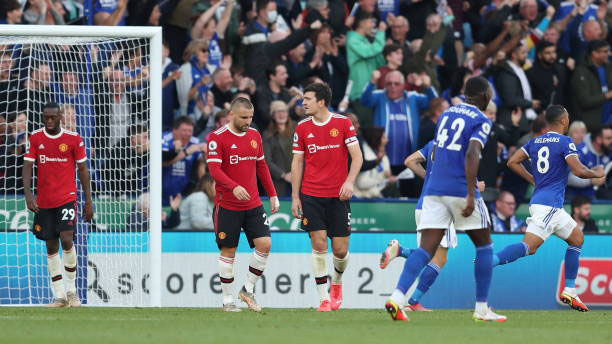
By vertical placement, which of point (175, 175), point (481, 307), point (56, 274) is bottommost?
point (56, 274)

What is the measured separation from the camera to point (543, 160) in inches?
484

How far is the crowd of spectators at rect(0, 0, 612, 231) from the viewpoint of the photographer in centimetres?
1459

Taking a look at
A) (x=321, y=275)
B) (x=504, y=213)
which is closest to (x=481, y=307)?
(x=321, y=275)

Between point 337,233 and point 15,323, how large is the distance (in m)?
3.55

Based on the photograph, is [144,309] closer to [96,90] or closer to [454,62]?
[96,90]

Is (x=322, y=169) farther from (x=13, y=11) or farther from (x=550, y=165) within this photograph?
(x=13, y=11)

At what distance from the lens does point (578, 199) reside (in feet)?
54.7

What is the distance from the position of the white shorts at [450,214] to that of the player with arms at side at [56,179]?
461cm

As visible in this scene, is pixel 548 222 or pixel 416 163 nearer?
pixel 548 222

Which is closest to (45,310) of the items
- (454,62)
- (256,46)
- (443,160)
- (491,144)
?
(443,160)

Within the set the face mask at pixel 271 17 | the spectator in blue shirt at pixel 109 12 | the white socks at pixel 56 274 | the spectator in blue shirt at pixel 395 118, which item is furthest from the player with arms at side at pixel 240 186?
the face mask at pixel 271 17

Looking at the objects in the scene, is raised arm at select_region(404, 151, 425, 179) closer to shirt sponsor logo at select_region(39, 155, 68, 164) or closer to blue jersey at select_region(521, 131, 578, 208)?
blue jersey at select_region(521, 131, 578, 208)

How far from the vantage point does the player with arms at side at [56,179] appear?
12836 mm

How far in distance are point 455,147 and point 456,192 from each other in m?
0.37
